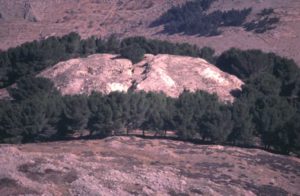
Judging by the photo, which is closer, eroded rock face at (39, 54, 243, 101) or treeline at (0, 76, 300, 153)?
treeline at (0, 76, 300, 153)

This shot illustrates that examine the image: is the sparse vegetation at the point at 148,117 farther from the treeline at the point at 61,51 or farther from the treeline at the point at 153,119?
the treeline at the point at 61,51

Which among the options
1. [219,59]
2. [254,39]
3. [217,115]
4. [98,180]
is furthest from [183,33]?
[98,180]

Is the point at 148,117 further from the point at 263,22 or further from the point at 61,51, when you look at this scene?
the point at 263,22

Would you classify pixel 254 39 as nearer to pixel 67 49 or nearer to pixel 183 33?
pixel 183 33

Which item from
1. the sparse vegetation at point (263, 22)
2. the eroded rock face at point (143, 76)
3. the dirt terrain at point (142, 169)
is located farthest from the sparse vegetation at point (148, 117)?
the sparse vegetation at point (263, 22)

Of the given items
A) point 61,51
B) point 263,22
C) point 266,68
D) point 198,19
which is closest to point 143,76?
point 61,51

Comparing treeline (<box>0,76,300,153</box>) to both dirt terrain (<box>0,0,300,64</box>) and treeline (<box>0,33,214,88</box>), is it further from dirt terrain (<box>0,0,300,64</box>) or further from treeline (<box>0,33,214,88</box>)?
dirt terrain (<box>0,0,300,64</box>)

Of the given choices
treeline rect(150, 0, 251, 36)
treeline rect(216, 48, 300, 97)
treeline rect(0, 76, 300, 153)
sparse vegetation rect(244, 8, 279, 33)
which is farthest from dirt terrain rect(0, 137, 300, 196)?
treeline rect(150, 0, 251, 36)

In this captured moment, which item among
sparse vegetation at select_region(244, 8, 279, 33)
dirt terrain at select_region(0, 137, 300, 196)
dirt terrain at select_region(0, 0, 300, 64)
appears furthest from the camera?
sparse vegetation at select_region(244, 8, 279, 33)
